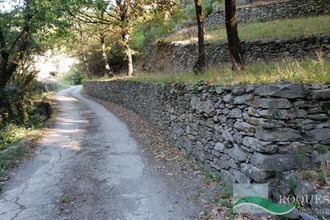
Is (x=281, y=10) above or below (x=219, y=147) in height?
above

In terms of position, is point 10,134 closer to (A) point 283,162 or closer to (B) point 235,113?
(B) point 235,113

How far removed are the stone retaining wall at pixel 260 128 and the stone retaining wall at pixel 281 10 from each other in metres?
13.6

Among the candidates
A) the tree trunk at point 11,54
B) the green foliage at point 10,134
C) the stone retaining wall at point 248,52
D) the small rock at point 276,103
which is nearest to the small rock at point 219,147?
the small rock at point 276,103

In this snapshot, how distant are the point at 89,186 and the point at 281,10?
1685cm

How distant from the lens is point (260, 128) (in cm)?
491

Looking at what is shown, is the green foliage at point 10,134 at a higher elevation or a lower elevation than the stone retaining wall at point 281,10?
lower

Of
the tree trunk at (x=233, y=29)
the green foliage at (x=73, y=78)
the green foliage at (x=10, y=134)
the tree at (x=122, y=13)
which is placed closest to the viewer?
the tree trunk at (x=233, y=29)

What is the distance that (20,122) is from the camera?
14547mm

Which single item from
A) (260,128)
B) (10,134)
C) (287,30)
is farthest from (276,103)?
(287,30)

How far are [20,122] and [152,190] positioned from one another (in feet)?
34.2

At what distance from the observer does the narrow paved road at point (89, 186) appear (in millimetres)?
5496

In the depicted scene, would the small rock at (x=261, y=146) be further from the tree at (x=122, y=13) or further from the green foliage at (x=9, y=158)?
the tree at (x=122, y=13)

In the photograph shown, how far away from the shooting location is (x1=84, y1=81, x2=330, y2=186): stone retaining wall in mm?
4793

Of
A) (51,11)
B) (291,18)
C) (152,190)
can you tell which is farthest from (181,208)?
(291,18)
